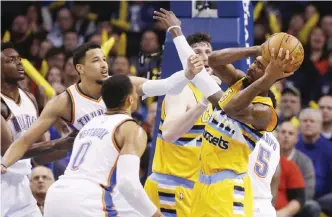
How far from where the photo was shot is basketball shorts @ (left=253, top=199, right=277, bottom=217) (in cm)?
840

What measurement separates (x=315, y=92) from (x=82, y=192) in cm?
799

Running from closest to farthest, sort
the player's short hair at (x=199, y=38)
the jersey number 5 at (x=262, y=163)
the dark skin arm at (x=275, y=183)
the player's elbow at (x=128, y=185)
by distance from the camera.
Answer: the player's elbow at (x=128, y=185) → the jersey number 5 at (x=262, y=163) → the player's short hair at (x=199, y=38) → the dark skin arm at (x=275, y=183)

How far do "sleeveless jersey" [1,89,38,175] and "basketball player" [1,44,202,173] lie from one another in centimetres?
71

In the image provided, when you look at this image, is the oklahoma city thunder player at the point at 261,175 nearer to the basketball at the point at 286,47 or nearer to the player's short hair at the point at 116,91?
→ the basketball at the point at 286,47

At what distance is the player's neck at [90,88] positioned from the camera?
9125 millimetres

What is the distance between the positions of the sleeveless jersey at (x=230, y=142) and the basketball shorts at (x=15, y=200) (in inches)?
90.9

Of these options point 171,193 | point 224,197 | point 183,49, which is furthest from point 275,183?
point 224,197

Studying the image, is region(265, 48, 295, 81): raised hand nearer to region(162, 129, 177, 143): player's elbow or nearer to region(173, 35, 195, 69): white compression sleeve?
region(173, 35, 195, 69): white compression sleeve

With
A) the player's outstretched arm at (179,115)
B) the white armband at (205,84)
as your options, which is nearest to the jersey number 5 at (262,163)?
the player's outstretched arm at (179,115)

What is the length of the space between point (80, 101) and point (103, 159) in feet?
5.62

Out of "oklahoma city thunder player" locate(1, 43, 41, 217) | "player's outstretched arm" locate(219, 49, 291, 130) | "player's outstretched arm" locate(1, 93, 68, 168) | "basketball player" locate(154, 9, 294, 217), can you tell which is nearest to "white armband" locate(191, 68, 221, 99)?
"basketball player" locate(154, 9, 294, 217)

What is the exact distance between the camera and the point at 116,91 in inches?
297

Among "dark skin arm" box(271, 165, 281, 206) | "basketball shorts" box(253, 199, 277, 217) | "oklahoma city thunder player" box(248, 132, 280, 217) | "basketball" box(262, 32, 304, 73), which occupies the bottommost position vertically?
"dark skin arm" box(271, 165, 281, 206)

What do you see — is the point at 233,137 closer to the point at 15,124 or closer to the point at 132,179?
the point at 132,179
